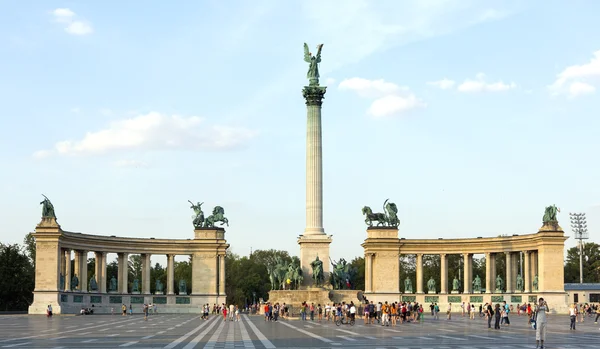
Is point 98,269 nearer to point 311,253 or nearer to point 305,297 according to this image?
point 311,253

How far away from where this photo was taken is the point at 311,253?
9900 centimetres

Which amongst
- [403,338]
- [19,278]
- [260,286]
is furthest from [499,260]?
[403,338]

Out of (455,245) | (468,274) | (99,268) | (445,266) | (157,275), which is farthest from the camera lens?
(157,275)

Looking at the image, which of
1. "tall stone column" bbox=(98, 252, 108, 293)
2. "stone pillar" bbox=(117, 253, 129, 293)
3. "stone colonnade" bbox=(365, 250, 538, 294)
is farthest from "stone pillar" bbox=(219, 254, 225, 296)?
"stone colonnade" bbox=(365, 250, 538, 294)

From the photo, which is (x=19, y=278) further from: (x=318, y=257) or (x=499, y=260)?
(x=499, y=260)

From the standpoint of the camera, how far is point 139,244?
123 metres

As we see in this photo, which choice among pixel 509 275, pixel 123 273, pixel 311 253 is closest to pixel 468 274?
pixel 509 275

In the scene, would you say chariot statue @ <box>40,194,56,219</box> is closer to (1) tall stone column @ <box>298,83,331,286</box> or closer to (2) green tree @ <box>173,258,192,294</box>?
(1) tall stone column @ <box>298,83,331,286</box>

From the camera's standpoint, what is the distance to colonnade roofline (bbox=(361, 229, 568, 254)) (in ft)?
391

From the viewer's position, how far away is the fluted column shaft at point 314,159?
101500 mm

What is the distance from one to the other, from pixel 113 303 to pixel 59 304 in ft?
43.4

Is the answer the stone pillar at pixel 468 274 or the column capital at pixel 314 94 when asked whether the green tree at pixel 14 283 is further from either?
the stone pillar at pixel 468 274

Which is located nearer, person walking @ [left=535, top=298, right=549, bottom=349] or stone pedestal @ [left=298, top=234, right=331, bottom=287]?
person walking @ [left=535, top=298, right=549, bottom=349]

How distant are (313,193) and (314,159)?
4.16m
